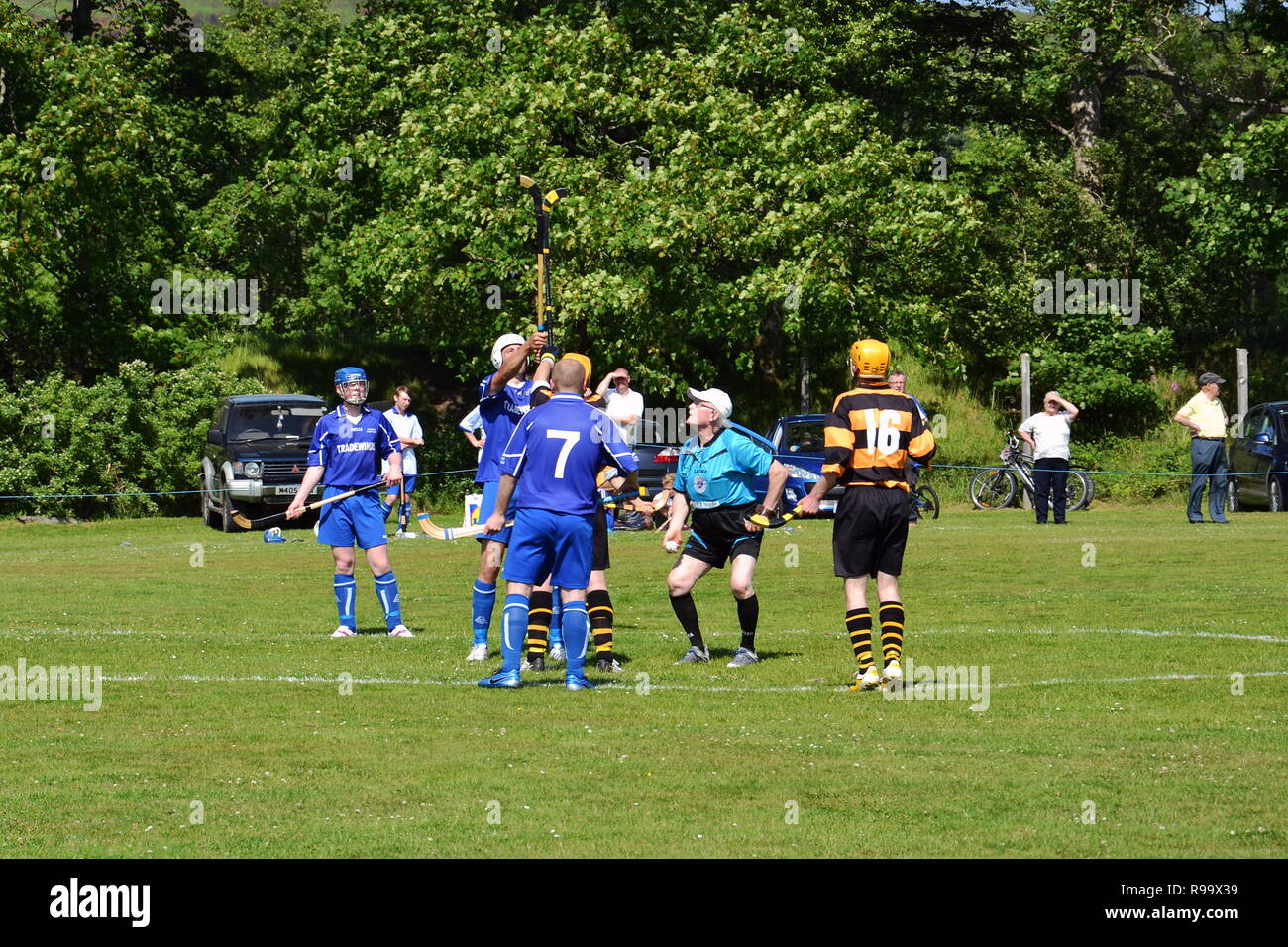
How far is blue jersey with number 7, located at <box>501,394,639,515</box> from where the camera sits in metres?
11.5

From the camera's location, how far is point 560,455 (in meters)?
11.5

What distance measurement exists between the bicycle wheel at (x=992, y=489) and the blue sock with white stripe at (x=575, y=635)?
923 inches

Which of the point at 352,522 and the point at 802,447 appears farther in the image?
the point at 802,447

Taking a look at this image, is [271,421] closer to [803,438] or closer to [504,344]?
[803,438]

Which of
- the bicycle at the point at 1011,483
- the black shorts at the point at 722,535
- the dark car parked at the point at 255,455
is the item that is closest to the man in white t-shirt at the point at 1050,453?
the bicycle at the point at 1011,483

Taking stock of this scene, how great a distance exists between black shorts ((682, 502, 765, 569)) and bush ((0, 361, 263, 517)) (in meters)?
23.7

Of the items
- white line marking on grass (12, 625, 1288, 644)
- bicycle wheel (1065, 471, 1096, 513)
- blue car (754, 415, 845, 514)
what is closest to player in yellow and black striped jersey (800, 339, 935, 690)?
white line marking on grass (12, 625, 1288, 644)

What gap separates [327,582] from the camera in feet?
68.0

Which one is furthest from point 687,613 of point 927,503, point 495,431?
point 927,503

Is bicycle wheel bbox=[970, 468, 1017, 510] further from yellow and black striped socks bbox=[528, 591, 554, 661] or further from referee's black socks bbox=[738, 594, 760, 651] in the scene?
yellow and black striped socks bbox=[528, 591, 554, 661]

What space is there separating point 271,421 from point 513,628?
2288cm

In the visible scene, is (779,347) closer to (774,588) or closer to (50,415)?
(50,415)

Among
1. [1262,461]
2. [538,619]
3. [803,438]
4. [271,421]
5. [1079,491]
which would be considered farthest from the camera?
[271,421]
